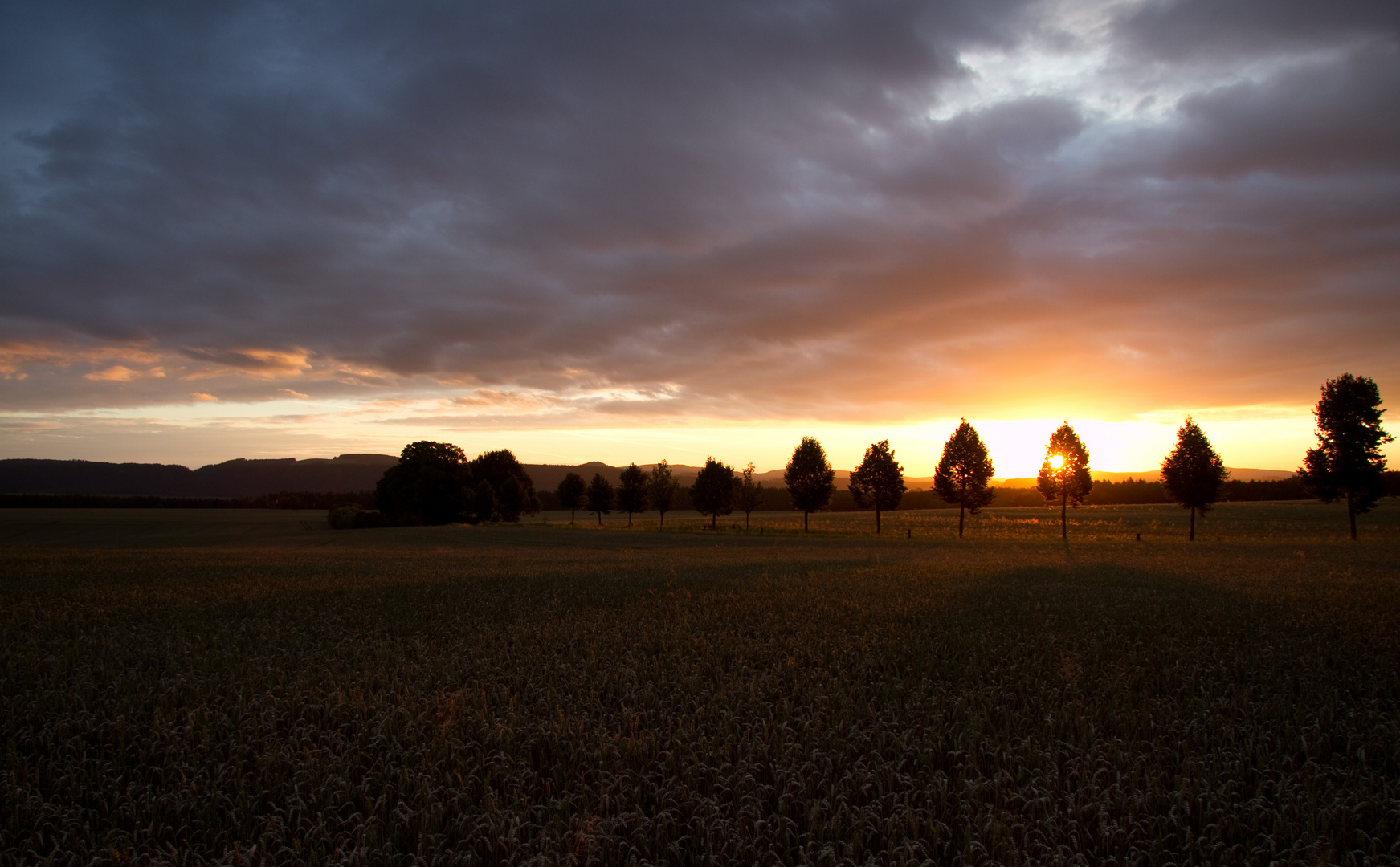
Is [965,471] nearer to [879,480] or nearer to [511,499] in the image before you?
[879,480]

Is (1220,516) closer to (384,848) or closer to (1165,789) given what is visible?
(1165,789)

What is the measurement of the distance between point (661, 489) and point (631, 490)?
13.1 feet

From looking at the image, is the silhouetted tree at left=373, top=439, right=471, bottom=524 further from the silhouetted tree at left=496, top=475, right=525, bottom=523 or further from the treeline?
the treeline

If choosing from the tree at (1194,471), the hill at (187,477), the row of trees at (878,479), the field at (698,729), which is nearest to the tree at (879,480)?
the row of trees at (878,479)

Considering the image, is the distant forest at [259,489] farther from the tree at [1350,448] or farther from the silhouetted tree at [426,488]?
the tree at [1350,448]

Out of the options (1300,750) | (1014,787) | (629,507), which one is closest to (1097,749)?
(1014,787)

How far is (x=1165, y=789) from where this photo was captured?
5168 millimetres

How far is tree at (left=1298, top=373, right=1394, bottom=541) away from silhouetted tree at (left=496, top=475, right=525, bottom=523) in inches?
3002

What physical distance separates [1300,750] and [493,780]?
23.7 ft

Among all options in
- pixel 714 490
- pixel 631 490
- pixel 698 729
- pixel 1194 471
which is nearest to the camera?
pixel 698 729

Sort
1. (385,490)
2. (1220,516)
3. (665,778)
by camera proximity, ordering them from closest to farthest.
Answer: (665,778)
(1220,516)
(385,490)

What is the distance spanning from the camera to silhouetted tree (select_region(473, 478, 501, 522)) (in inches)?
Answer: 3017

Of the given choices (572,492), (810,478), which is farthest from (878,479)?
(572,492)

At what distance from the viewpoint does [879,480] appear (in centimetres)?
6412
